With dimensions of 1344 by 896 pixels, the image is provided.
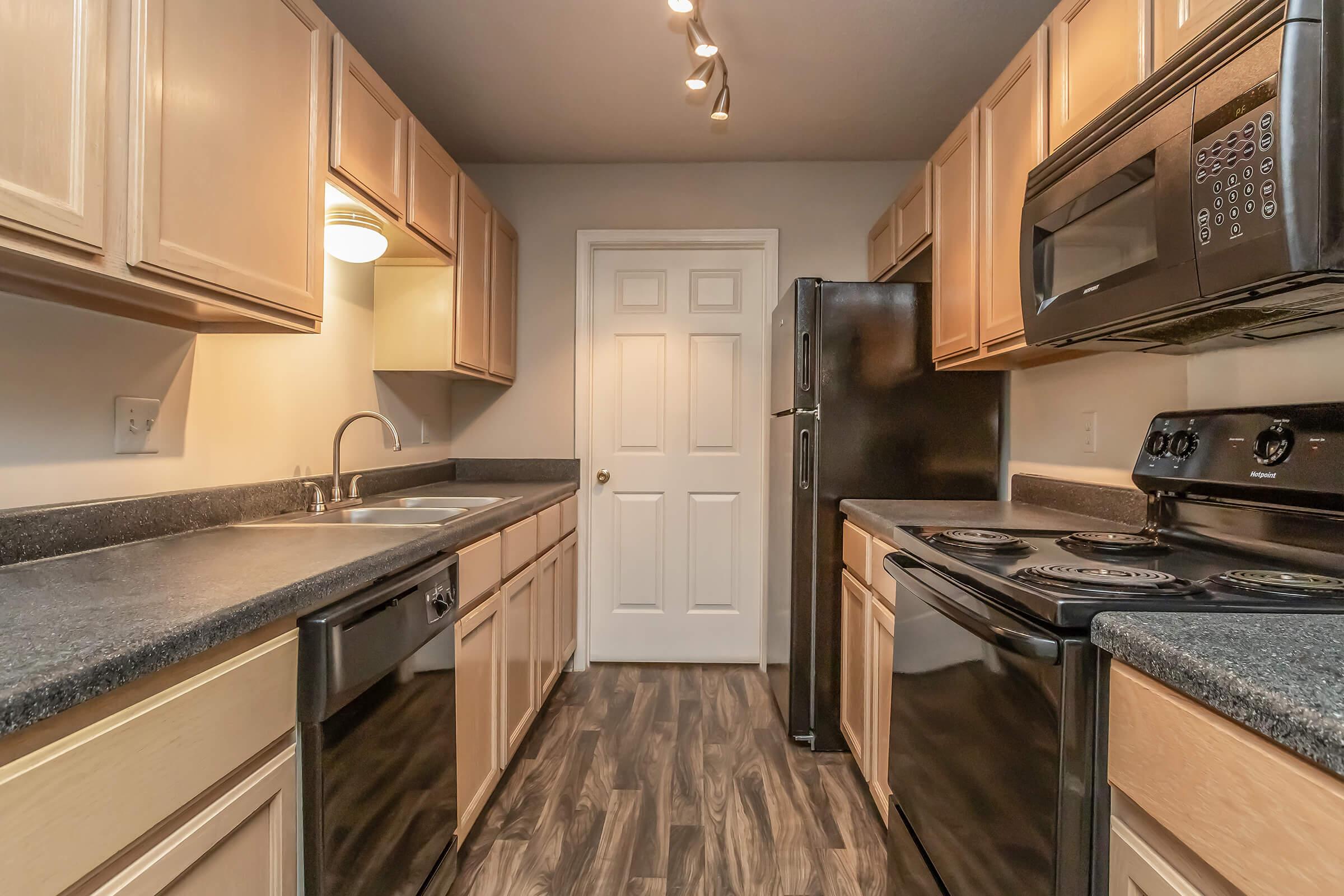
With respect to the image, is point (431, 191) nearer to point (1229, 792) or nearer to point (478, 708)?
point (478, 708)

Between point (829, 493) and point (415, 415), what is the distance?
174 centimetres

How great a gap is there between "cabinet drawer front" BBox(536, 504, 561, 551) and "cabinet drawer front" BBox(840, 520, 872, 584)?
1080 mm

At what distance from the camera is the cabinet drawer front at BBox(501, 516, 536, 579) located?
1957 mm

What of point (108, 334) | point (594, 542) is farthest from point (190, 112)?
point (594, 542)

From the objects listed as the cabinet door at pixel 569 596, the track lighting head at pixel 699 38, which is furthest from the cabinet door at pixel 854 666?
the track lighting head at pixel 699 38

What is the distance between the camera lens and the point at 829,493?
7.36 feet

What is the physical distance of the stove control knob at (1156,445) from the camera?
143cm

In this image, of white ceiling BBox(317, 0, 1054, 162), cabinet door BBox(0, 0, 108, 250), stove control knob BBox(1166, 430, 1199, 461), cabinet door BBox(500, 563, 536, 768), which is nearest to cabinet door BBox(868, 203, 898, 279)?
white ceiling BBox(317, 0, 1054, 162)

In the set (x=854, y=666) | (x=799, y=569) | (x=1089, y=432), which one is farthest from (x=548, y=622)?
(x=1089, y=432)

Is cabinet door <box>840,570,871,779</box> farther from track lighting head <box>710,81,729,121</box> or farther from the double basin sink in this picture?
track lighting head <box>710,81,729,121</box>

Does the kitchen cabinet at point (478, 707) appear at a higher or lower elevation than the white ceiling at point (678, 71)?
lower

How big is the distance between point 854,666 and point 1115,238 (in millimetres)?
1411

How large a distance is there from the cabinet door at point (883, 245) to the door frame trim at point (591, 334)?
430 millimetres

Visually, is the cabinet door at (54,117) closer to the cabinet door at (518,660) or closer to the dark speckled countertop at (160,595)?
the dark speckled countertop at (160,595)
